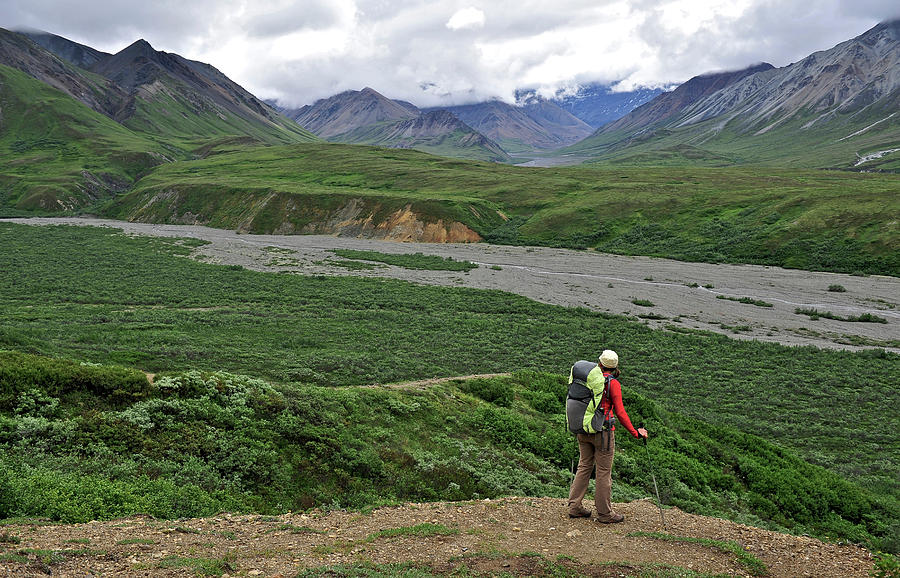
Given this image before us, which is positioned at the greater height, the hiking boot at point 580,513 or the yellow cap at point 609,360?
the yellow cap at point 609,360

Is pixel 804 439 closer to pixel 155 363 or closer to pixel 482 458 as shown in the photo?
pixel 482 458

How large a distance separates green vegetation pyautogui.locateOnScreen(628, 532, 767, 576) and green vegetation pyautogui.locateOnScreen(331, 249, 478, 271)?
194 feet

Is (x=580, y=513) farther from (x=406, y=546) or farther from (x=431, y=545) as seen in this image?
(x=406, y=546)

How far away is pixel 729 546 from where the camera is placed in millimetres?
10094

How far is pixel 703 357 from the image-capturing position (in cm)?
3494

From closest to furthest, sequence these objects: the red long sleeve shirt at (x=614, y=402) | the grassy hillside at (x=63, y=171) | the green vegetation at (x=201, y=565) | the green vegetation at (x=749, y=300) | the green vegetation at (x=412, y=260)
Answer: the green vegetation at (x=201, y=565) < the red long sleeve shirt at (x=614, y=402) < the green vegetation at (x=749, y=300) < the green vegetation at (x=412, y=260) < the grassy hillside at (x=63, y=171)

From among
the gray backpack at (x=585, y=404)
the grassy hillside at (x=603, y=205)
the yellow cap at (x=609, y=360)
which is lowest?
the gray backpack at (x=585, y=404)

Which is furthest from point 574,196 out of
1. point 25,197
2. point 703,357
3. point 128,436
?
point 25,197

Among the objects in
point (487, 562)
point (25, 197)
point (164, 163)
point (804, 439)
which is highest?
point (164, 163)

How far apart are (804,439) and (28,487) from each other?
88.9 ft

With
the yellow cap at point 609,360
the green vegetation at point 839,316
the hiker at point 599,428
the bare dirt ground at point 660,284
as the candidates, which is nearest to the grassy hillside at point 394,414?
the hiker at point 599,428

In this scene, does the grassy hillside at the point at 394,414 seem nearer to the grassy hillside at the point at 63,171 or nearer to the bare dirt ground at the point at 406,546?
the bare dirt ground at the point at 406,546

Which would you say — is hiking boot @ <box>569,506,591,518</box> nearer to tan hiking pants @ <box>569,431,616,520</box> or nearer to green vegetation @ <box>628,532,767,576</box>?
tan hiking pants @ <box>569,431,616,520</box>

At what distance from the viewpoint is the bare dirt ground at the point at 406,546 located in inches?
327
